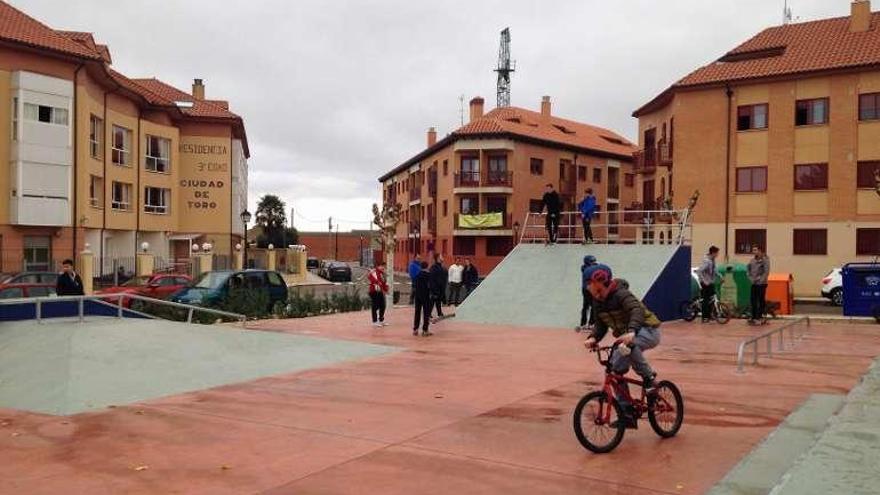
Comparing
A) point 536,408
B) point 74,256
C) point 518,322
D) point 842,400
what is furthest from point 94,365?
point 74,256

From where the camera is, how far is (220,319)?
19.4 meters

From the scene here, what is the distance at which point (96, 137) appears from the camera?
3778 cm

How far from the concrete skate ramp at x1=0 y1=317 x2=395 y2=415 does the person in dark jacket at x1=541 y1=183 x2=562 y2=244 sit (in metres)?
9.44

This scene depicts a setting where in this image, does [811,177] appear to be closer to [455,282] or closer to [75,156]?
[455,282]

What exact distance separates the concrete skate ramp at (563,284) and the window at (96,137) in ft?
77.6

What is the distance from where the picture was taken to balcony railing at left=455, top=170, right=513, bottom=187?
56.7 meters

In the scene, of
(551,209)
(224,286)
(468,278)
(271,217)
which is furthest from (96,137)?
(271,217)

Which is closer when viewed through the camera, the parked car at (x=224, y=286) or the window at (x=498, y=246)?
the parked car at (x=224, y=286)

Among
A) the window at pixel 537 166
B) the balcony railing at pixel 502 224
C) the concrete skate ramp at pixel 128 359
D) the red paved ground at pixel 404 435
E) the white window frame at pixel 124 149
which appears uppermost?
the window at pixel 537 166

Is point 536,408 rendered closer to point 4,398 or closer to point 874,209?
point 4,398

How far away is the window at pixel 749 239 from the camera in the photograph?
38.1 m

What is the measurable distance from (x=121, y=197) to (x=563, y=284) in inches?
1121

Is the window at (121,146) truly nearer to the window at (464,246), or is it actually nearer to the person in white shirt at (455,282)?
the person in white shirt at (455,282)

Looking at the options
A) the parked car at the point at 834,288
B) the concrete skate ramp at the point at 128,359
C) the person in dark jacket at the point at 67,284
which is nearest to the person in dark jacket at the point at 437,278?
the concrete skate ramp at the point at 128,359
